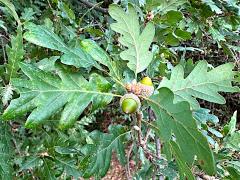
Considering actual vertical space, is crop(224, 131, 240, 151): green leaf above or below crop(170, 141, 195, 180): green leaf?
below

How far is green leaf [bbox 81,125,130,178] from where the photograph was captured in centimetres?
109

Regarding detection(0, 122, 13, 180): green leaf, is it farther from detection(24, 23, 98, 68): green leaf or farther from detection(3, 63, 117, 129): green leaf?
detection(24, 23, 98, 68): green leaf

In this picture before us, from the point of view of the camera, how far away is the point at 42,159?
1343 mm

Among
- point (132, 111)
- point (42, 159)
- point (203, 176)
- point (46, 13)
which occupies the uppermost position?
point (132, 111)

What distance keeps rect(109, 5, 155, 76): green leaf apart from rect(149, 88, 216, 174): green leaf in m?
0.19

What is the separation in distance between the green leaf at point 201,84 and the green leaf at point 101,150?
240 mm

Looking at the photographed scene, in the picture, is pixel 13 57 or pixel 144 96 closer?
pixel 144 96

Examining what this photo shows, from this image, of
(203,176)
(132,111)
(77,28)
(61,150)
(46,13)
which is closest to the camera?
(132,111)

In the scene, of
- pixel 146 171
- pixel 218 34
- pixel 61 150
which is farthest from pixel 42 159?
pixel 218 34

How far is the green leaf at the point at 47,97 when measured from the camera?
901 mm

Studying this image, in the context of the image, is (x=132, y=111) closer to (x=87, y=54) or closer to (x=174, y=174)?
(x=87, y=54)

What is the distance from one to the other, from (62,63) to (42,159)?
0.50 meters

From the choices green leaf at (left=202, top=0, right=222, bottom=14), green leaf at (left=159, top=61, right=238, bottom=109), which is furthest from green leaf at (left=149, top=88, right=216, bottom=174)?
green leaf at (left=202, top=0, right=222, bottom=14)

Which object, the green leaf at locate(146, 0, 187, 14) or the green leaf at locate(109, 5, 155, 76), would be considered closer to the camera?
the green leaf at locate(109, 5, 155, 76)
